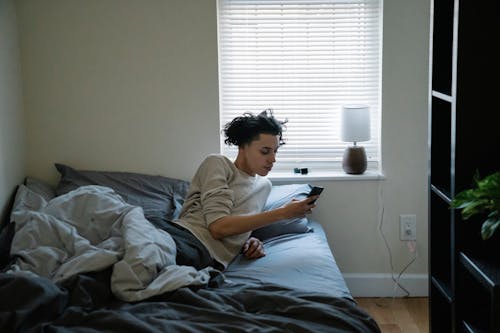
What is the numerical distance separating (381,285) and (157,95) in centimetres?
154

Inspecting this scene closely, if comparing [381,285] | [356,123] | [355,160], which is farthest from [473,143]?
[381,285]

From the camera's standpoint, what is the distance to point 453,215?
8.64 feet

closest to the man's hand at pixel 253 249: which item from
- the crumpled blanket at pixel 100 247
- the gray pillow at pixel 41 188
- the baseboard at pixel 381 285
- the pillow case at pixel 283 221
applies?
the pillow case at pixel 283 221

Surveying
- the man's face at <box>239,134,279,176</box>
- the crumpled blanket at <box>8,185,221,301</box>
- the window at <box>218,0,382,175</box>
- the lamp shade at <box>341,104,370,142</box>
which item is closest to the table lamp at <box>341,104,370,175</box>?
the lamp shade at <box>341,104,370,142</box>

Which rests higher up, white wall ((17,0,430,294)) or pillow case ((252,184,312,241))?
white wall ((17,0,430,294))

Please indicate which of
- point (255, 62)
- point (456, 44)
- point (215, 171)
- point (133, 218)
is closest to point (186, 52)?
point (255, 62)

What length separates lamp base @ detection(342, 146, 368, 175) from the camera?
3994 millimetres

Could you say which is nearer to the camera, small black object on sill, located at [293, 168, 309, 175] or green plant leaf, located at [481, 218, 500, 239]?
green plant leaf, located at [481, 218, 500, 239]

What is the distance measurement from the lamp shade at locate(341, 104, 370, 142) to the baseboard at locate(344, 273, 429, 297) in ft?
2.52

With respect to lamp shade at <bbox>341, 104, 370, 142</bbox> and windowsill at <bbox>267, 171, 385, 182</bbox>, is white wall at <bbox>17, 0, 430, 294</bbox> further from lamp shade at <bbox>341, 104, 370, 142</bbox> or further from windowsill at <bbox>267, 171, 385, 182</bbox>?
lamp shade at <bbox>341, 104, 370, 142</bbox>

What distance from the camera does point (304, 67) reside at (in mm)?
4078

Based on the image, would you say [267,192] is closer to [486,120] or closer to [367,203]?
[367,203]

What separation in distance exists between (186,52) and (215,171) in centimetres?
90

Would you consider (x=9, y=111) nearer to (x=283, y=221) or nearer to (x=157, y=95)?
(x=157, y=95)
